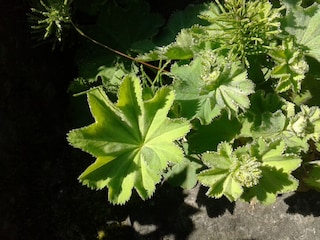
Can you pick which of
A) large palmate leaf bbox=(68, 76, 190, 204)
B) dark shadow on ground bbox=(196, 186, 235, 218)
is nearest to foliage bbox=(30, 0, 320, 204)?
large palmate leaf bbox=(68, 76, 190, 204)

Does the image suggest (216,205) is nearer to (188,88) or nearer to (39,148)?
(188,88)

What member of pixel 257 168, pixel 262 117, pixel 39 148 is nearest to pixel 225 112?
pixel 262 117

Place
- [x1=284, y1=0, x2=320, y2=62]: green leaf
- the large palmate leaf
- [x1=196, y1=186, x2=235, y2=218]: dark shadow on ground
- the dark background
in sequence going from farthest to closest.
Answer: [x1=196, y1=186, x2=235, y2=218]: dark shadow on ground → the dark background → [x1=284, y1=0, x2=320, y2=62]: green leaf → the large palmate leaf

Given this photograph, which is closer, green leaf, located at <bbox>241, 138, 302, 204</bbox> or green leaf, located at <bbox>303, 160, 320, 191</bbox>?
green leaf, located at <bbox>241, 138, 302, 204</bbox>

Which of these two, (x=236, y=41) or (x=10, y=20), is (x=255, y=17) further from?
(x=10, y=20)

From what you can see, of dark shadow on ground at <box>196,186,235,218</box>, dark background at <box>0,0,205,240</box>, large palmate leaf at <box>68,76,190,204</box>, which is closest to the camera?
large palmate leaf at <box>68,76,190,204</box>

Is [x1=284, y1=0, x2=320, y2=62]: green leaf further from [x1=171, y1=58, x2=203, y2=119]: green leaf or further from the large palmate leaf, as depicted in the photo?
the large palmate leaf

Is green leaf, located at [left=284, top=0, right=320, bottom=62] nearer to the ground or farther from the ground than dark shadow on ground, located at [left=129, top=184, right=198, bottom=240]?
farther from the ground

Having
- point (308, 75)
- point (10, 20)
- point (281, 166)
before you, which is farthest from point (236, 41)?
point (10, 20)
